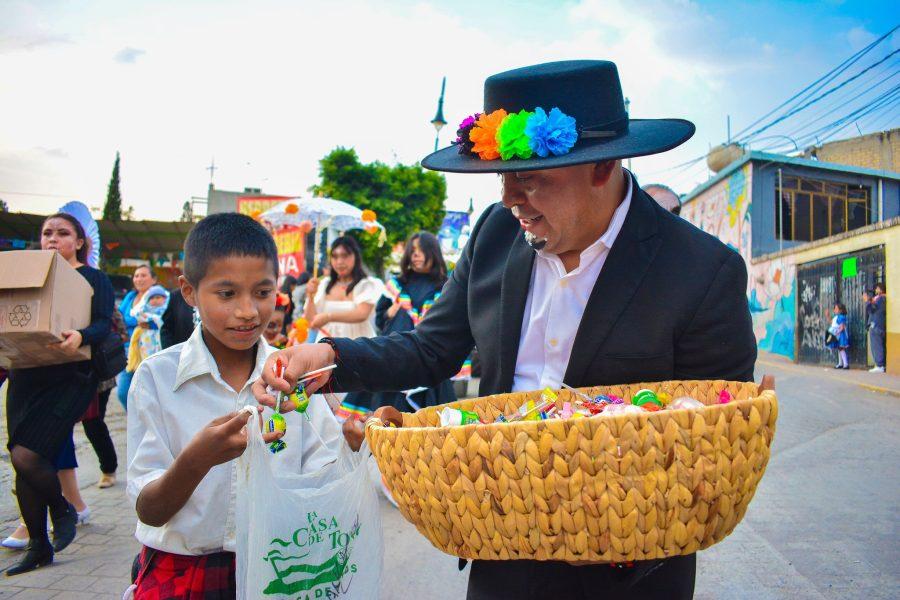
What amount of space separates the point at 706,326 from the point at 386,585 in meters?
2.60

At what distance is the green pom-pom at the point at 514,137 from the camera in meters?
1.72

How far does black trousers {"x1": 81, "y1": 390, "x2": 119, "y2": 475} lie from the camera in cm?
506

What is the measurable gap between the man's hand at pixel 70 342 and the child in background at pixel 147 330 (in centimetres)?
308

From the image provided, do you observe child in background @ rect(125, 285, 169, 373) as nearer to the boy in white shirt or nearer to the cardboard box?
the cardboard box

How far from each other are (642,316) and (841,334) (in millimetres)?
16538

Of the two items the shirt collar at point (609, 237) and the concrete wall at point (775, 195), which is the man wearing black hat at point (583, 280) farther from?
the concrete wall at point (775, 195)

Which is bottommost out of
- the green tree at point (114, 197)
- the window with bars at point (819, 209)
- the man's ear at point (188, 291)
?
the man's ear at point (188, 291)

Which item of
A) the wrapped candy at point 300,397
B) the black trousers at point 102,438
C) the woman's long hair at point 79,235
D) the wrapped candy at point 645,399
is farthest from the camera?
the black trousers at point 102,438

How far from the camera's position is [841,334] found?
15.8 m

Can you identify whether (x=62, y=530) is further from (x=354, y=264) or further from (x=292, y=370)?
(x=354, y=264)

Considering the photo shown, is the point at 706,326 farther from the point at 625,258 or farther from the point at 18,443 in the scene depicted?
the point at 18,443

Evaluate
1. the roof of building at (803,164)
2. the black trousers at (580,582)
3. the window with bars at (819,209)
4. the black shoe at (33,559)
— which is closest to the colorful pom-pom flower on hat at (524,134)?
the black trousers at (580,582)

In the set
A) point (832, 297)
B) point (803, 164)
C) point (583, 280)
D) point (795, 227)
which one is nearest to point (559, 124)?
point (583, 280)

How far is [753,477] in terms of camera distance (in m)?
1.43
